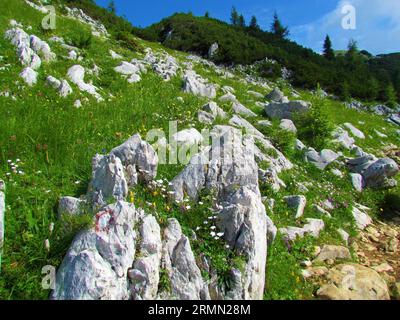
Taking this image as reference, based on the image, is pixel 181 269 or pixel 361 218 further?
pixel 361 218

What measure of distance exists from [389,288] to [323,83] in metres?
34.0

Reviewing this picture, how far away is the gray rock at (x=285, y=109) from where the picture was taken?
15555mm

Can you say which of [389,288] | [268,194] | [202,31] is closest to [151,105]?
[268,194]

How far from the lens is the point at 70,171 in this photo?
22.2 ft

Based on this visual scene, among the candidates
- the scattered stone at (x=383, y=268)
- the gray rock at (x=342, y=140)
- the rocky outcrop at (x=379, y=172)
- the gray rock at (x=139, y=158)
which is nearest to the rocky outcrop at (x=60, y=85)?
the gray rock at (x=139, y=158)

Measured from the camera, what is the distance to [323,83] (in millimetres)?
38219

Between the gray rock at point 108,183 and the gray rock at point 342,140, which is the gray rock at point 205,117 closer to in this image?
the gray rock at point 108,183

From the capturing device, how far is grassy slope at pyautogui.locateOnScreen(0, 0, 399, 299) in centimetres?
505

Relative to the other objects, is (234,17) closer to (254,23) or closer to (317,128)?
(254,23)

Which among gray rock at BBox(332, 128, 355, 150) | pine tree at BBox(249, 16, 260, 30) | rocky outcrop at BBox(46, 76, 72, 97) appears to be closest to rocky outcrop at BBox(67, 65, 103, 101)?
rocky outcrop at BBox(46, 76, 72, 97)

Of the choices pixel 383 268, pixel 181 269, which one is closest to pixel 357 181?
pixel 383 268

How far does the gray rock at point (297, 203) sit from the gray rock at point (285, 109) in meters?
7.31

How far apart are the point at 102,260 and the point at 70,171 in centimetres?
265

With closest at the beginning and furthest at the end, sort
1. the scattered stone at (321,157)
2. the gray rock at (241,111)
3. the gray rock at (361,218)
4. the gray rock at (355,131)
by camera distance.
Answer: the gray rock at (361,218)
the scattered stone at (321,157)
the gray rock at (241,111)
the gray rock at (355,131)
